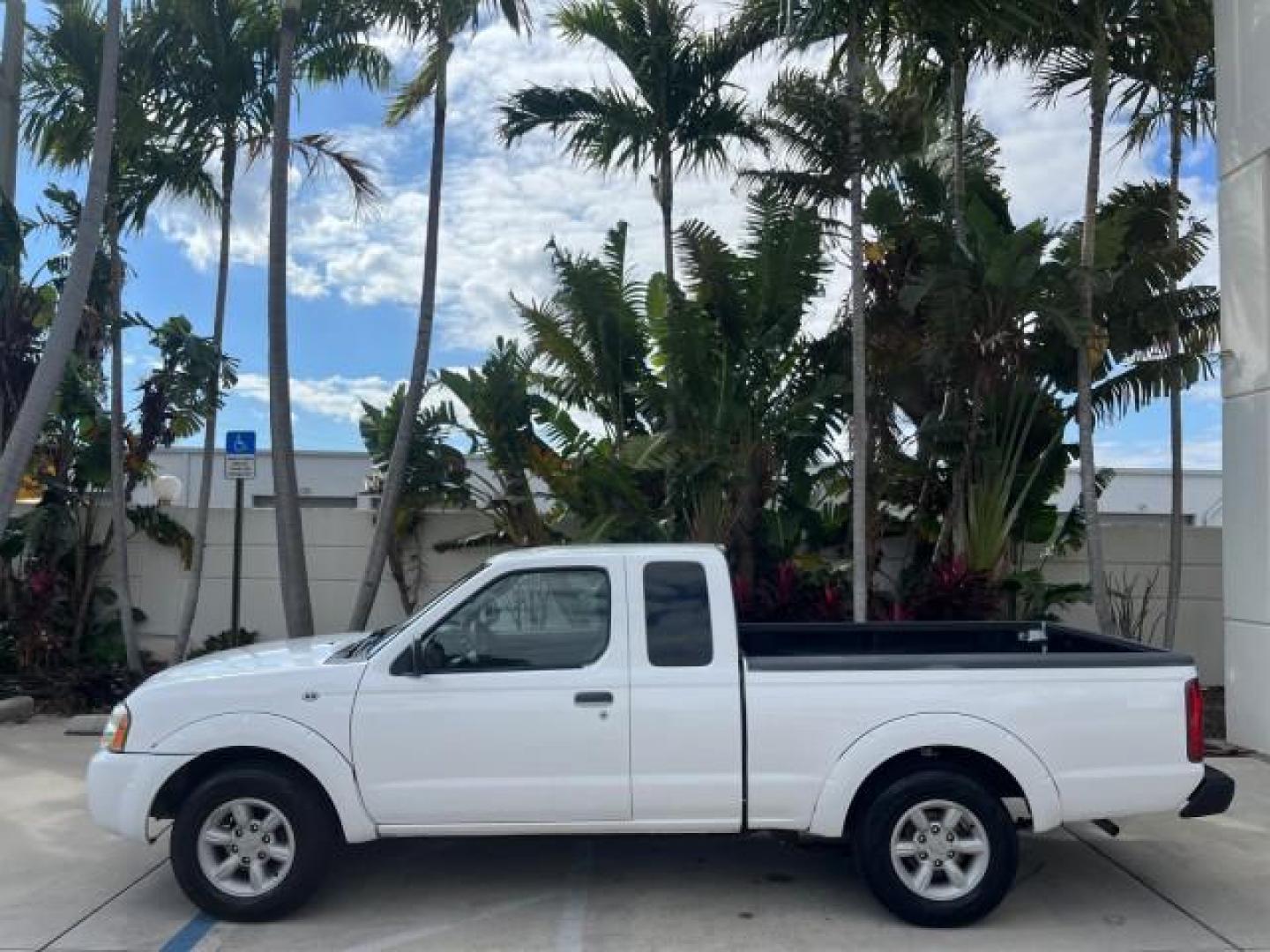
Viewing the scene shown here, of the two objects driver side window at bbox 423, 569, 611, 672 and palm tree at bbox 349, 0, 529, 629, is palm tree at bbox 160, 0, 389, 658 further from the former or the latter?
driver side window at bbox 423, 569, 611, 672

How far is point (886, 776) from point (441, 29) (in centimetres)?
884

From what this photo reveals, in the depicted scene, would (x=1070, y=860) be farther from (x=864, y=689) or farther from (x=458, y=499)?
(x=458, y=499)

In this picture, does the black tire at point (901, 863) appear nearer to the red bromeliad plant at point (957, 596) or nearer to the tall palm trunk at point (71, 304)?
the red bromeliad plant at point (957, 596)

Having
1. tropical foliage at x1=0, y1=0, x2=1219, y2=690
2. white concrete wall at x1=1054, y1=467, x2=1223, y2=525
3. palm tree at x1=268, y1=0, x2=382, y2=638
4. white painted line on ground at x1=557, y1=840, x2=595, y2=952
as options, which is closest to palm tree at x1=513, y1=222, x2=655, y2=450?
tropical foliage at x1=0, y1=0, x2=1219, y2=690

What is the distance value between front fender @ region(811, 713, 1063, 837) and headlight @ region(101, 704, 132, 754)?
134 inches

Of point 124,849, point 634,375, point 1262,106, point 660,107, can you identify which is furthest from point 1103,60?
point 124,849

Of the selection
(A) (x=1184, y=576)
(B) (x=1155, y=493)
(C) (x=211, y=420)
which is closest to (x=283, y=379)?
(C) (x=211, y=420)

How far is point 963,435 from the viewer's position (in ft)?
38.8

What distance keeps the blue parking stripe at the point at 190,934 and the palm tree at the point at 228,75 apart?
6.94 m

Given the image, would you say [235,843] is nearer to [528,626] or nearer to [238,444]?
[528,626]

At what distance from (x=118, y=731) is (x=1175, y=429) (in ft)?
34.8

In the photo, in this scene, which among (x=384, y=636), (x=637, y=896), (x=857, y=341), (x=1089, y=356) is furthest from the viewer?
(x=1089, y=356)

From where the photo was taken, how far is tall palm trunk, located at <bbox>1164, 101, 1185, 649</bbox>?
1174 centimetres

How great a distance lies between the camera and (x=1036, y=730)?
5.56 meters
